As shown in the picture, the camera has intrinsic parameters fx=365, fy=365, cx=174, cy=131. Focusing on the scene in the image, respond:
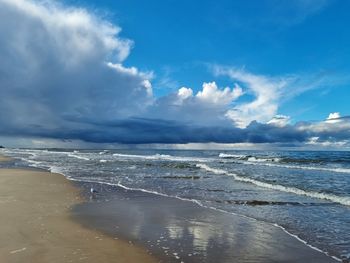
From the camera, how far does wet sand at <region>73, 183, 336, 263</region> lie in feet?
23.8

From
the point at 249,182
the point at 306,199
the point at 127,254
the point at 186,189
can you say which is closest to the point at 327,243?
the point at 127,254

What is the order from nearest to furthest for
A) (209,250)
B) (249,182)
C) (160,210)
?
(209,250) < (160,210) < (249,182)

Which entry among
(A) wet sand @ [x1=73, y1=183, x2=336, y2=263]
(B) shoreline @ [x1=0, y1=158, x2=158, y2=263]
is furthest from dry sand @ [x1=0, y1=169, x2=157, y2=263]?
(A) wet sand @ [x1=73, y1=183, x2=336, y2=263]

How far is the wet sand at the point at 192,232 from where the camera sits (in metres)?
7.26

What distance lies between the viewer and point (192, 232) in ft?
29.8

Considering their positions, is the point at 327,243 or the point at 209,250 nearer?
the point at 209,250

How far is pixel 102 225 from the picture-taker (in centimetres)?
970

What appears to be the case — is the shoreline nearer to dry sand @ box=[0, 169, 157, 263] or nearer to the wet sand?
dry sand @ box=[0, 169, 157, 263]

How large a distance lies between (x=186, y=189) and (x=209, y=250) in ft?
36.5

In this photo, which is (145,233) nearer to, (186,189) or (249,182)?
(186,189)

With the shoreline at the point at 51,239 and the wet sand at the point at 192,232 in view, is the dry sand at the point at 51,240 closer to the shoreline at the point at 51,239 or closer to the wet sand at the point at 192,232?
the shoreline at the point at 51,239

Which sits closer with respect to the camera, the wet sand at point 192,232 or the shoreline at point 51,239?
the shoreline at point 51,239

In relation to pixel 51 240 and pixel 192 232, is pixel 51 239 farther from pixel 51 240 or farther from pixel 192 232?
pixel 192 232

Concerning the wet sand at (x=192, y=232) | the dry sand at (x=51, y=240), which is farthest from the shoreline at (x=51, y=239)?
the wet sand at (x=192, y=232)
